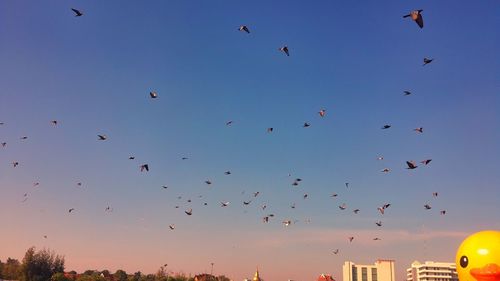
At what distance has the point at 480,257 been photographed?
58.3ft

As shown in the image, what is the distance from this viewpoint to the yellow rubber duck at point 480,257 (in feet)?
57.0

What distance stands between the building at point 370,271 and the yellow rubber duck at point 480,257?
125482mm

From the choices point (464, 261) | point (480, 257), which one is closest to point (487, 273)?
point (480, 257)

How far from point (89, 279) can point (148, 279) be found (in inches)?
1054

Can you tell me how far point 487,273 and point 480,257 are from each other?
0.72 meters

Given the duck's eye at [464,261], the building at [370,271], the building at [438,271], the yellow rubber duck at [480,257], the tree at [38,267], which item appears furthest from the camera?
the building at [438,271]

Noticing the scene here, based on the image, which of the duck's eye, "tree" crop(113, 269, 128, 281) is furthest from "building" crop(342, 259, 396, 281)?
the duck's eye

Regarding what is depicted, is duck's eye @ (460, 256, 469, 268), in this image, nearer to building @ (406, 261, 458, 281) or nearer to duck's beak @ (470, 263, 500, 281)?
duck's beak @ (470, 263, 500, 281)

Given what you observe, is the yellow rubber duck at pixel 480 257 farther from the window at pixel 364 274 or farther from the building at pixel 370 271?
the window at pixel 364 274

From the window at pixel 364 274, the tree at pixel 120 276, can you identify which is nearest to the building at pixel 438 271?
the window at pixel 364 274

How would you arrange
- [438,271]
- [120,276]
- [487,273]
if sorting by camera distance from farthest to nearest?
[438,271] → [120,276] → [487,273]

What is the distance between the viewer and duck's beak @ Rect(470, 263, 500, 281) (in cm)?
1717

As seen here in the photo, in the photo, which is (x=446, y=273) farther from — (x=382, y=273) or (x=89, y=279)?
(x=89, y=279)

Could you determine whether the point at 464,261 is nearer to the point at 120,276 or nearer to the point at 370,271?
the point at 370,271
